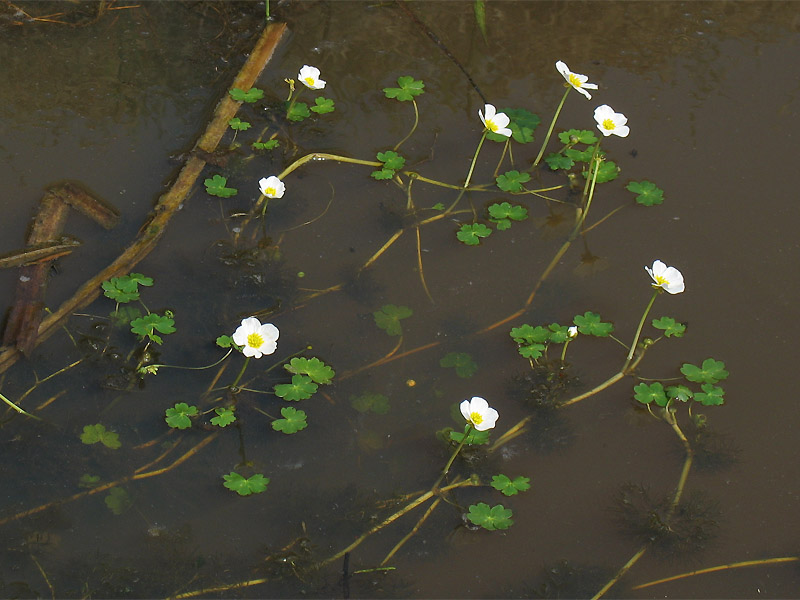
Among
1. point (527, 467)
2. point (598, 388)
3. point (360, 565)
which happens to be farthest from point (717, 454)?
point (360, 565)

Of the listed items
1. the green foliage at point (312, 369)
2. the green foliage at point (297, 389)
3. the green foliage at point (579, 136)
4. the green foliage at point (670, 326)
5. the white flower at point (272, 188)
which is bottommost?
the green foliage at point (297, 389)

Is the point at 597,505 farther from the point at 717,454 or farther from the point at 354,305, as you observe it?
the point at 354,305

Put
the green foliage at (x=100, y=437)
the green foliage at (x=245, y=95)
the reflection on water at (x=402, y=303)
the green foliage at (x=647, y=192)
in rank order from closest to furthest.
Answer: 1. the reflection on water at (x=402, y=303)
2. the green foliage at (x=100, y=437)
3. the green foliage at (x=647, y=192)
4. the green foliage at (x=245, y=95)

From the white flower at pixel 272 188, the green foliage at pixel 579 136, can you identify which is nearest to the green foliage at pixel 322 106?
the white flower at pixel 272 188

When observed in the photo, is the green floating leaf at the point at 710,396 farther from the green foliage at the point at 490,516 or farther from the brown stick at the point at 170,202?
the brown stick at the point at 170,202

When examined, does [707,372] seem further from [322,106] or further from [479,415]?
[322,106]

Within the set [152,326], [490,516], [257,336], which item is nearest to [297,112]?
[152,326]
